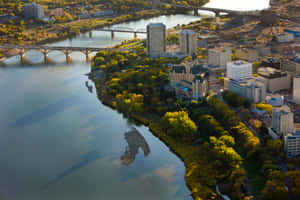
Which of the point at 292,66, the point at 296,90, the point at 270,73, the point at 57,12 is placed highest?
the point at 57,12

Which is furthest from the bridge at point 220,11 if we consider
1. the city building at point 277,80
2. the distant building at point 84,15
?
the city building at point 277,80

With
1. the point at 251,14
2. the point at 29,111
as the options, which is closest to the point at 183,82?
the point at 29,111

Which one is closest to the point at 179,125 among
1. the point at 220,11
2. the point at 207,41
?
the point at 207,41

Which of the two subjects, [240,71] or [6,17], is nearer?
[240,71]

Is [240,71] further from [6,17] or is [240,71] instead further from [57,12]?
[57,12]

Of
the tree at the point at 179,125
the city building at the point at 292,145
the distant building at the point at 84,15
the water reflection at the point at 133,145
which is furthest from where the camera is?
the distant building at the point at 84,15

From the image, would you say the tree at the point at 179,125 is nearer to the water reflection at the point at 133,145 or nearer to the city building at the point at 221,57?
the water reflection at the point at 133,145
